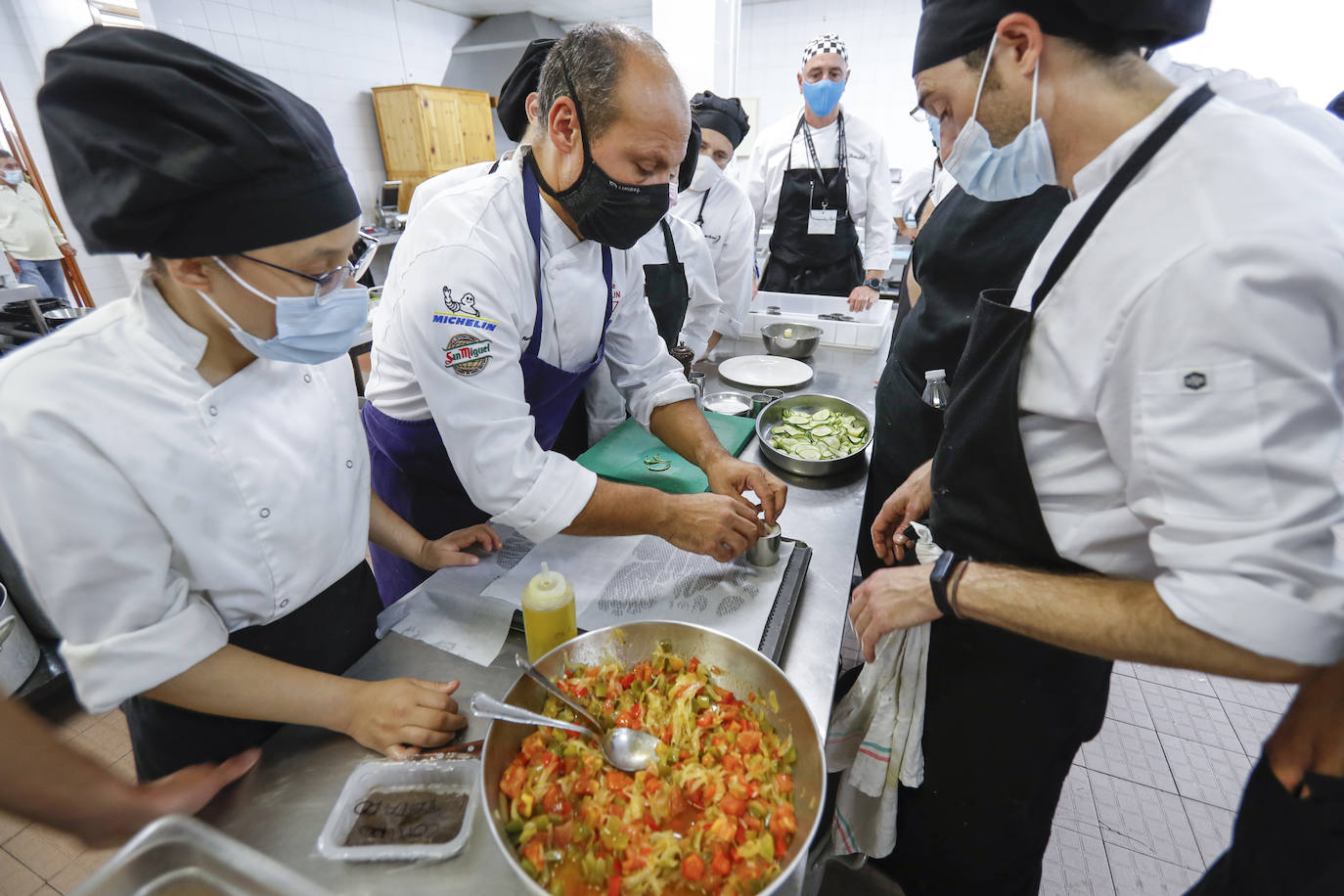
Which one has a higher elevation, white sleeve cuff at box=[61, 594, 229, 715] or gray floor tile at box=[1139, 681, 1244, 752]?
white sleeve cuff at box=[61, 594, 229, 715]

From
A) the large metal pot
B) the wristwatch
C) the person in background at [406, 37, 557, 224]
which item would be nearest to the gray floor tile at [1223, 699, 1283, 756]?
the wristwatch

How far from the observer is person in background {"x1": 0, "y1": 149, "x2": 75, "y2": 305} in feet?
18.9

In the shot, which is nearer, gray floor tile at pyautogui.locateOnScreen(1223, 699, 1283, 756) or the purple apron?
the purple apron

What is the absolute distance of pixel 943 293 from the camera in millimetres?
1914

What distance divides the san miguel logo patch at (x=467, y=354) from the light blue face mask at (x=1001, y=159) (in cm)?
106

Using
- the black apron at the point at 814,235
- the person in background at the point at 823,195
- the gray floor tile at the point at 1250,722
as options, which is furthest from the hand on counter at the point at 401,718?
the black apron at the point at 814,235

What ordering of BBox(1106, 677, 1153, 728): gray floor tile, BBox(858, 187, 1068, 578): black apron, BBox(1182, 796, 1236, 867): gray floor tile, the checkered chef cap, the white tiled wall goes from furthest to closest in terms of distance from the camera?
the white tiled wall < the checkered chef cap < BBox(1106, 677, 1153, 728): gray floor tile < BBox(1182, 796, 1236, 867): gray floor tile < BBox(858, 187, 1068, 578): black apron

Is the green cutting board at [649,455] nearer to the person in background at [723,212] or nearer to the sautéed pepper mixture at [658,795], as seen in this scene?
the sautéed pepper mixture at [658,795]

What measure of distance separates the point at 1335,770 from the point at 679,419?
1.47 metres

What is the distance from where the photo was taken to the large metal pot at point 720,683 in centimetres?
88

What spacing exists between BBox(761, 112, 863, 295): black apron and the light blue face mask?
10.8ft

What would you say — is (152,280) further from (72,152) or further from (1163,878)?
(1163,878)

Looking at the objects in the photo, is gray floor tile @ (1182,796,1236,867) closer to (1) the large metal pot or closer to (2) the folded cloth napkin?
(2) the folded cloth napkin

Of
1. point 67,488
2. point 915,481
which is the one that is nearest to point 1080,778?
point 915,481
